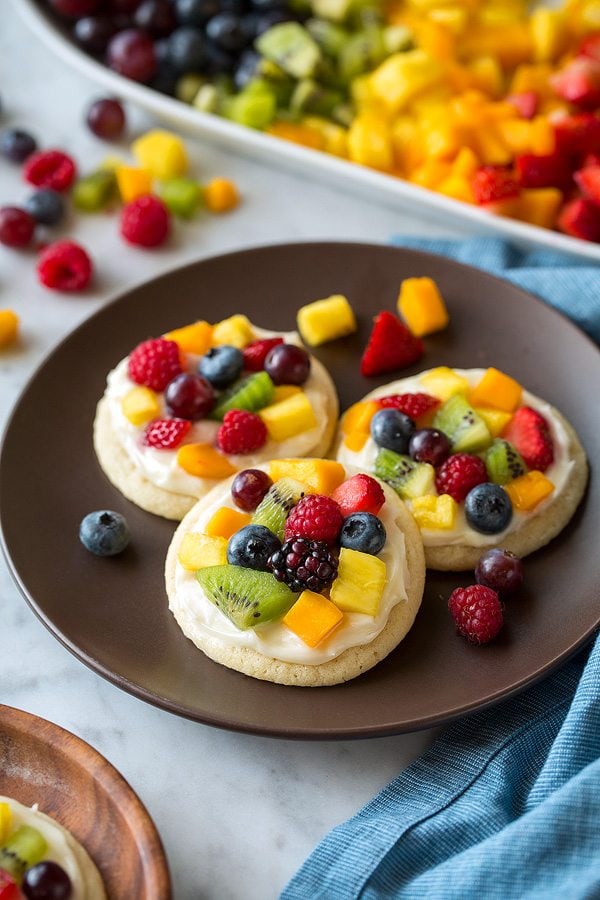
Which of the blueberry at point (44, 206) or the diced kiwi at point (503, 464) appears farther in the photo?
the blueberry at point (44, 206)

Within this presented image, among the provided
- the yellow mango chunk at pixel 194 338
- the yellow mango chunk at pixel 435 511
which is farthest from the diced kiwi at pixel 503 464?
the yellow mango chunk at pixel 194 338

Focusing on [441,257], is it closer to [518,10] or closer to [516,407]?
[516,407]

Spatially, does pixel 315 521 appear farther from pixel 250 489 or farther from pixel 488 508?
pixel 488 508

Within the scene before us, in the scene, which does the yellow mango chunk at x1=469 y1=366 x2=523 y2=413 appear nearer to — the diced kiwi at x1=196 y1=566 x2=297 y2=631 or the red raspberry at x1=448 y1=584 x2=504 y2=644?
the red raspberry at x1=448 y1=584 x2=504 y2=644

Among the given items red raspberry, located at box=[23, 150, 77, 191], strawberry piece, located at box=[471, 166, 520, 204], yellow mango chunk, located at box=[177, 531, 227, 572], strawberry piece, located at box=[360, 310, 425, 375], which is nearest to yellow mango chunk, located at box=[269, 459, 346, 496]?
yellow mango chunk, located at box=[177, 531, 227, 572]

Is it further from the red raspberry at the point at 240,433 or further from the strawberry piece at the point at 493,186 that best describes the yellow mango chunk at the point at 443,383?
the strawberry piece at the point at 493,186

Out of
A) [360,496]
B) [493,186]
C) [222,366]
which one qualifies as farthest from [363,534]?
[493,186]
